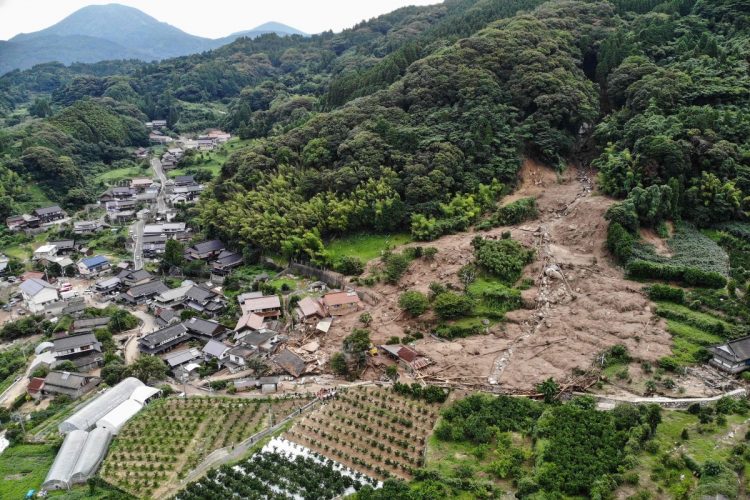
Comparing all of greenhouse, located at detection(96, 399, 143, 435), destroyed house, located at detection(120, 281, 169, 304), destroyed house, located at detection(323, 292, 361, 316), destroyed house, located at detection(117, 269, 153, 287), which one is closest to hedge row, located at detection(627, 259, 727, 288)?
destroyed house, located at detection(323, 292, 361, 316)

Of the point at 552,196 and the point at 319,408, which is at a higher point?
the point at 552,196

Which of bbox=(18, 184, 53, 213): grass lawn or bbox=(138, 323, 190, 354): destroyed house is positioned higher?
bbox=(18, 184, 53, 213): grass lawn

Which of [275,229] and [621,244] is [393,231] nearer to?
[275,229]

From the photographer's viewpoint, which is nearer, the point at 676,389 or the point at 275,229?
the point at 676,389

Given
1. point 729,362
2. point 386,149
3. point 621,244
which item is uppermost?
point 386,149

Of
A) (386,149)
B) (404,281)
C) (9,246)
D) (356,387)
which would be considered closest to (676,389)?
(356,387)

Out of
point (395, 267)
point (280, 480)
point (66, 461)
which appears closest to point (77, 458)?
point (66, 461)

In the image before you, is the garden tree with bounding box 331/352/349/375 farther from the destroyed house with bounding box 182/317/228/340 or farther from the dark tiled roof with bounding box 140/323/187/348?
the dark tiled roof with bounding box 140/323/187/348
